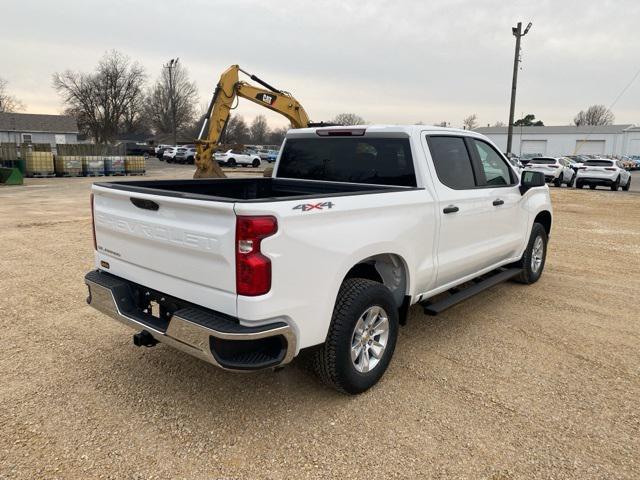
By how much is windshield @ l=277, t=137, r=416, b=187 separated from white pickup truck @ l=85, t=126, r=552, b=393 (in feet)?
0.04

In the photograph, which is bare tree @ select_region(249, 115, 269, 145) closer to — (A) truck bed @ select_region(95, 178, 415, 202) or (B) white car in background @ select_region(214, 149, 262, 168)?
(B) white car in background @ select_region(214, 149, 262, 168)

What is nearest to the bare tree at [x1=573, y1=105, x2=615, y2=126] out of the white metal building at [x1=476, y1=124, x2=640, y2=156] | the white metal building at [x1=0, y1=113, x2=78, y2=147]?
the white metal building at [x1=476, y1=124, x2=640, y2=156]

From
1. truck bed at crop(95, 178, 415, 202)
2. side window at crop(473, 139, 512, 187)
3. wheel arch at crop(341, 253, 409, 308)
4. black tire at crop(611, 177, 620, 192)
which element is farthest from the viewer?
black tire at crop(611, 177, 620, 192)

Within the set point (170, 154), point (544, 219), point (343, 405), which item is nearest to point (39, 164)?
point (170, 154)

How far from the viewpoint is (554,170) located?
24688 mm

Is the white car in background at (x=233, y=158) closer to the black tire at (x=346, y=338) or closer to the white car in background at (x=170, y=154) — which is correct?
the white car in background at (x=170, y=154)

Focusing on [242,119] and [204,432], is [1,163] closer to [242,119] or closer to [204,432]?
[204,432]

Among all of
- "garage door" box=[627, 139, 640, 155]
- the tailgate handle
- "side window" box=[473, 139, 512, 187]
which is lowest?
the tailgate handle

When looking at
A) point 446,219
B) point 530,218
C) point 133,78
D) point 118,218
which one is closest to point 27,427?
point 118,218

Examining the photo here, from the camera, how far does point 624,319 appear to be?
201 inches

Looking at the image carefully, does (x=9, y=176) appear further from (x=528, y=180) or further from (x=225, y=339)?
(x=225, y=339)

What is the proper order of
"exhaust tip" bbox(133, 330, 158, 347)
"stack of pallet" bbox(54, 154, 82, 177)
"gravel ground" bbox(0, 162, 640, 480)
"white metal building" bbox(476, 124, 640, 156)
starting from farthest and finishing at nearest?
"white metal building" bbox(476, 124, 640, 156), "stack of pallet" bbox(54, 154, 82, 177), "exhaust tip" bbox(133, 330, 158, 347), "gravel ground" bbox(0, 162, 640, 480)

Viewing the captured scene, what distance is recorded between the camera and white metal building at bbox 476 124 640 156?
7269 centimetres

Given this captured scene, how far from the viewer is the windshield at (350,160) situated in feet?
13.7
